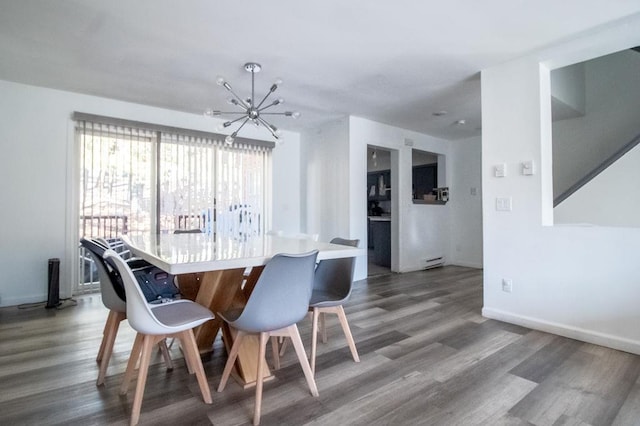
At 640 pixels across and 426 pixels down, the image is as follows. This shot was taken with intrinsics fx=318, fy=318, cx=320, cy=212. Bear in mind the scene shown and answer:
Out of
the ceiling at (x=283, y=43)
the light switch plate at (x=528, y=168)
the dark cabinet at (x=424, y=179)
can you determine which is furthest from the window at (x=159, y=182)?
the dark cabinet at (x=424, y=179)

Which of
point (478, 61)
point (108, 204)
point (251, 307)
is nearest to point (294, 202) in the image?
point (108, 204)

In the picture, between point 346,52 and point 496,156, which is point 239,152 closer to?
point 346,52

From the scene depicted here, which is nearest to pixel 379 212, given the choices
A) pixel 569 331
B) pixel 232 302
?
pixel 569 331

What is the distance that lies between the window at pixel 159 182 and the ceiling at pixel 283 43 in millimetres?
529

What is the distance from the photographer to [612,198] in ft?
11.7

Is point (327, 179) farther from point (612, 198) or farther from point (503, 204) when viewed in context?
point (612, 198)

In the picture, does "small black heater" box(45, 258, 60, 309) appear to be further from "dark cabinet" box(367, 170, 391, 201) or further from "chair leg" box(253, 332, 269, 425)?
"dark cabinet" box(367, 170, 391, 201)

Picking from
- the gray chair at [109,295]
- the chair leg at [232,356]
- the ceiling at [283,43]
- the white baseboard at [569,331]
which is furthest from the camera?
the white baseboard at [569,331]

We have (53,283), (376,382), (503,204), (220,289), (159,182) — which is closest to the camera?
(376,382)

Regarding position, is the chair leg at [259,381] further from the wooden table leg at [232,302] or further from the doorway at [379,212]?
the doorway at [379,212]

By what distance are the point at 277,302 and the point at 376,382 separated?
0.86 m

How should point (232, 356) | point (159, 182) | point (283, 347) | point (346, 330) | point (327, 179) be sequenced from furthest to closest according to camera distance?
point (327, 179) → point (159, 182) → point (283, 347) → point (346, 330) → point (232, 356)

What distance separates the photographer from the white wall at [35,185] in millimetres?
3484

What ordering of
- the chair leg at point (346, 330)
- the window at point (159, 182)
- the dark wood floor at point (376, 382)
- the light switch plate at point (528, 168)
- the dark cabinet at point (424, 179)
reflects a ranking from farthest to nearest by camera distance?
1. the dark cabinet at point (424, 179)
2. the window at point (159, 182)
3. the light switch plate at point (528, 168)
4. the chair leg at point (346, 330)
5. the dark wood floor at point (376, 382)
